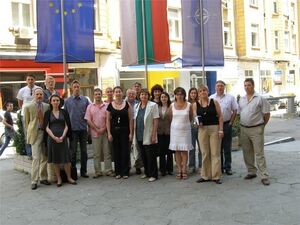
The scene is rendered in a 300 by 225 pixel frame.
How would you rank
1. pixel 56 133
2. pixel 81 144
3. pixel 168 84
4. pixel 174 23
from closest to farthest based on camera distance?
pixel 56 133, pixel 81 144, pixel 168 84, pixel 174 23

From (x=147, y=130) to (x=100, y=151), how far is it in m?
1.10

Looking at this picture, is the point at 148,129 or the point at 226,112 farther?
the point at 226,112

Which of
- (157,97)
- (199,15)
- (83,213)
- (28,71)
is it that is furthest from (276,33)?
(83,213)

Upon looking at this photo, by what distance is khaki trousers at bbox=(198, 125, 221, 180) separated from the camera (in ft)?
25.1

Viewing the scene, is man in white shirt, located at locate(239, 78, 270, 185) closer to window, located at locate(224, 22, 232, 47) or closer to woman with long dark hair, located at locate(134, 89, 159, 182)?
woman with long dark hair, located at locate(134, 89, 159, 182)

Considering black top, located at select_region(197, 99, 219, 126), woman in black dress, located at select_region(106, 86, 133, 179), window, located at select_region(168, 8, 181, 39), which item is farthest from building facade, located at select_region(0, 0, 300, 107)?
black top, located at select_region(197, 99, 219, 126)

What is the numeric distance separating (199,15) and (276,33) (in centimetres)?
3023

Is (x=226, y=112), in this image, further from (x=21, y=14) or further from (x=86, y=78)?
(x=86, y=78)

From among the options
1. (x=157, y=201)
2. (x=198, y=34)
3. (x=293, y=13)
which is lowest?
(x=157, y=201)

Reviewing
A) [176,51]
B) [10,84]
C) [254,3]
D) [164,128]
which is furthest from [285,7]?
[164,128]

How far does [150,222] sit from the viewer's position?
5.68 meters

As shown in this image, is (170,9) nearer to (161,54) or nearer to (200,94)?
(161,54)

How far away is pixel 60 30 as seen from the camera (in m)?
10.1

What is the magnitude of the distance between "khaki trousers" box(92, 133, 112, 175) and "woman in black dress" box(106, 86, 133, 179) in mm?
209
